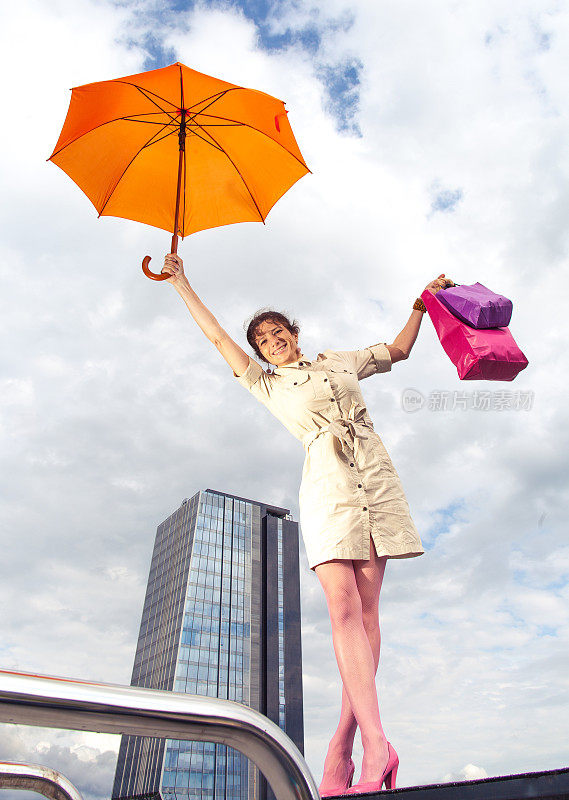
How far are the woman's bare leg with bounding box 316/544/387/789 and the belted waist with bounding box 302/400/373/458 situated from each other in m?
0.49

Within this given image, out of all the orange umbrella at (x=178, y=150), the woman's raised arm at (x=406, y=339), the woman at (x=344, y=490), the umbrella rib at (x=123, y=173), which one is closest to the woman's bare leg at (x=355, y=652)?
the woman at (x=344, y=490)

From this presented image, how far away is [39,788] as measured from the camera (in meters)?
1.58

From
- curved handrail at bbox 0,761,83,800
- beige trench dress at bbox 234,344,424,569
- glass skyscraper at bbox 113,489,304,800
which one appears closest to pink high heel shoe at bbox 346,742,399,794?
beige trench dress at bbox 234,344,424,569

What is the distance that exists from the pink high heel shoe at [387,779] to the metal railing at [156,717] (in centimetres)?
143

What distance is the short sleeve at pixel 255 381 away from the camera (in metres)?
2.93

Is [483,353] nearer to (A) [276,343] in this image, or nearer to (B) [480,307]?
(B) [480,307]

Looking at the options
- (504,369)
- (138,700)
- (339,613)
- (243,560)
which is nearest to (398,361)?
(504,369)

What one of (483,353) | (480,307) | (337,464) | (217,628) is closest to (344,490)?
(337,464)

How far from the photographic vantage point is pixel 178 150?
3564mm

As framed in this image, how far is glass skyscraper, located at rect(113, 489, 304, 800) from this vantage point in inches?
2079

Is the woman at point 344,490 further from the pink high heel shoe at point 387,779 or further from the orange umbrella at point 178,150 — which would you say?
the orange umbrella at point 178,150

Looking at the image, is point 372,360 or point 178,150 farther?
point 178,150

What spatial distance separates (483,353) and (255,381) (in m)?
1.14

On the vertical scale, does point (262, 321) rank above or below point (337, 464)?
above
